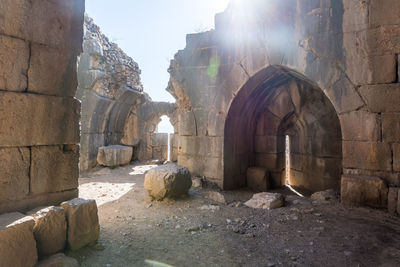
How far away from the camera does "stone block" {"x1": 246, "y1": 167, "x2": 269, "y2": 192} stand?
6.79 m

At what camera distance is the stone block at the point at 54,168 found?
2.73 meters

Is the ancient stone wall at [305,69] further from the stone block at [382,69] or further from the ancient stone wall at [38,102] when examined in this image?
the ancient stone wall at [38,102]

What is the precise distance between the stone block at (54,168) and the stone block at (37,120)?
10cm

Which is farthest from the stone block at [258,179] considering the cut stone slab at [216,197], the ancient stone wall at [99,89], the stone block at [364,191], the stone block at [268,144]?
the ancient stone wall at [99,89]

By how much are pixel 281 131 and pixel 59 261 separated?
22.3 ft

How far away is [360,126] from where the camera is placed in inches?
167

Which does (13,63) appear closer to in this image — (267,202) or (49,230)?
(49,230)

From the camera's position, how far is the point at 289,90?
23.2ft

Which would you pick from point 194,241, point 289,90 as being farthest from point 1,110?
point 289,90

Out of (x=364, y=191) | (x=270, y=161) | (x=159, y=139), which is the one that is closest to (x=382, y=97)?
(x=364, y=191)

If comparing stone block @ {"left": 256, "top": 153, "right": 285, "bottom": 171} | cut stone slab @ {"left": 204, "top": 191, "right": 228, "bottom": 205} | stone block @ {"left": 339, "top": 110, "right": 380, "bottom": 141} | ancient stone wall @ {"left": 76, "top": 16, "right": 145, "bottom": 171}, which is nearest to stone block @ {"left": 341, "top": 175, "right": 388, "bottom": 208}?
stone block @ {"left": 339, "top": 110, "right": 380, "bottom": 141}

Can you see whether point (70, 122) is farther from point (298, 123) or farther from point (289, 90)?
point (298, 123)

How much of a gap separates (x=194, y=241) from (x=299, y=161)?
597 centimetres

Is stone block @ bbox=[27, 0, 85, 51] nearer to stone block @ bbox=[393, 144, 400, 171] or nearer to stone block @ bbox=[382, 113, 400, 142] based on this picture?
stone block @ bbox=[382, 113, 400, 142]
